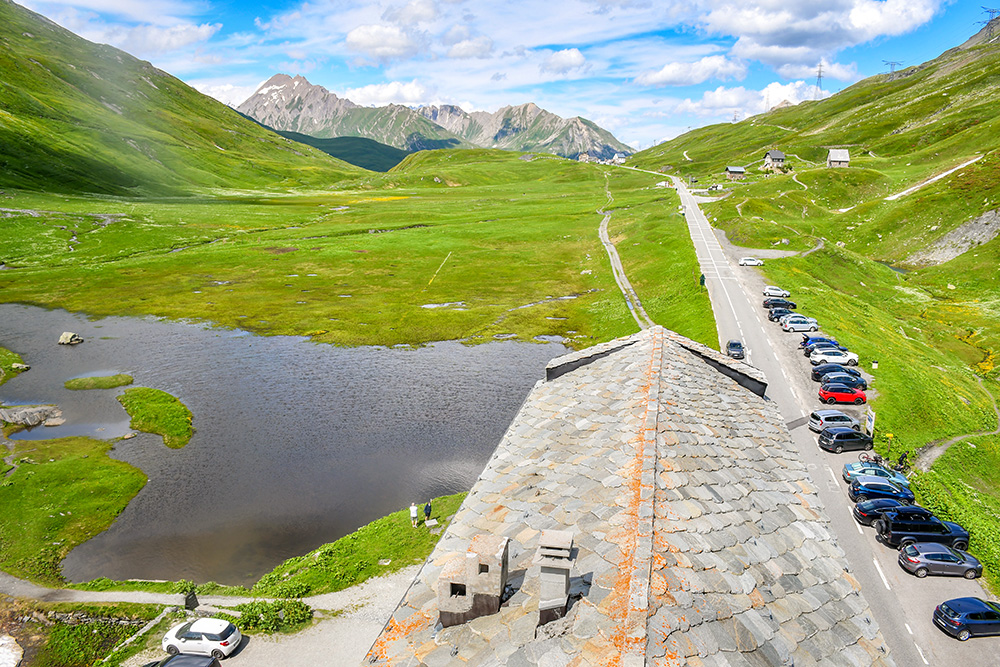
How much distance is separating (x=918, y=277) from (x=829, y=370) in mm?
74068

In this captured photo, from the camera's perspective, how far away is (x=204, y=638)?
25.8 meters

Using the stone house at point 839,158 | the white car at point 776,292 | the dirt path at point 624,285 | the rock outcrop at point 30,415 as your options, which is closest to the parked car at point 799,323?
the white car at point 776,292

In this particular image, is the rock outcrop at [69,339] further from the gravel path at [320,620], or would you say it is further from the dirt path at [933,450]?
the dirt path at [933,450]

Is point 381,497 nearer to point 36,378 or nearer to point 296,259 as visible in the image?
point 36,378

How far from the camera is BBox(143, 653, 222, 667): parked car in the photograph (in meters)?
24.7

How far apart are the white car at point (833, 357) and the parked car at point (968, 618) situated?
106 feet

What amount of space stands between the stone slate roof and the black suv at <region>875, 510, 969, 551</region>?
68.6 ft

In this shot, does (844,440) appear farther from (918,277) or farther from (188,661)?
(918,277)

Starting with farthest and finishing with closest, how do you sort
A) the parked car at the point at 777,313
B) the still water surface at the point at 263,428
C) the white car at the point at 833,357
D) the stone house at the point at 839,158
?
the stone house at the point at 839,158, the parked car at the point at 777,313, the white car at the point at 833,357, the still water surface at the point at 263,428

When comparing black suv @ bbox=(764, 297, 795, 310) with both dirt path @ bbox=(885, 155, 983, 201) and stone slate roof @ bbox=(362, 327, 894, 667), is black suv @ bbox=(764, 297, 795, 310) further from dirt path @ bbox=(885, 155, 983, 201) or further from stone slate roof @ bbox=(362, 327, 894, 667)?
dirt path @ bbox=(885, 155, 983, 201)

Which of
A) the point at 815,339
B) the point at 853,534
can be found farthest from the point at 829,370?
the point at 853,534

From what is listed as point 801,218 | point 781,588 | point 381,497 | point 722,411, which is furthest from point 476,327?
point 801,218

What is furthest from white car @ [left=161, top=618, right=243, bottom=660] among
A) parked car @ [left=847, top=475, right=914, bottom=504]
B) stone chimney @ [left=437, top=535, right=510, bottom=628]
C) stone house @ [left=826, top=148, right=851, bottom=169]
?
stone house @ [left=826, top=148, right=851, bottom=169]

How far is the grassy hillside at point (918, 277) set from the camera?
45781mm
